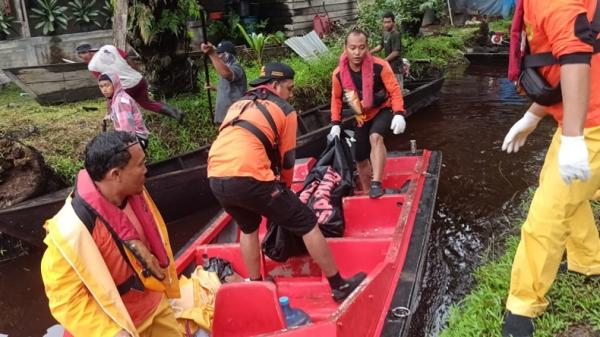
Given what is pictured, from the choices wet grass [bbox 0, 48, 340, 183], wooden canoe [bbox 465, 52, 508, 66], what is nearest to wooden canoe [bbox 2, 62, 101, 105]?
wet grass [bbox 0, 48, 340, 183]

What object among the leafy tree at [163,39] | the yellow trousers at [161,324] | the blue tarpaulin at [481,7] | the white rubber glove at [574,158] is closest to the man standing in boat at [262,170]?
the yellow trousers at [161,324]

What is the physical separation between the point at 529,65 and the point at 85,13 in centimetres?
1101

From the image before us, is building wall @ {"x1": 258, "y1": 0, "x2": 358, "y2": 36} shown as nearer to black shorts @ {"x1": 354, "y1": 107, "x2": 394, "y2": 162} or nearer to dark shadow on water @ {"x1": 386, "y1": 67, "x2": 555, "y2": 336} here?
dark shadow on water @ {"x1": 386, "y1": 67, "x2": 555, "y2": 336}

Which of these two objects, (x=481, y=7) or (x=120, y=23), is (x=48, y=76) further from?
(x=481, y=7)

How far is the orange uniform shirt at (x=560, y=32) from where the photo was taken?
228 cm

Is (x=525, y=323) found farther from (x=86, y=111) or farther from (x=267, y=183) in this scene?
(x=86, y=111)

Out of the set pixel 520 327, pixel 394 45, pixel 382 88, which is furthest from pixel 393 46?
pixel 520 327

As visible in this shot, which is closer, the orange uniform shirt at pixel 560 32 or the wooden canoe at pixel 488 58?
the orange uniform shirt at pixel 560 32

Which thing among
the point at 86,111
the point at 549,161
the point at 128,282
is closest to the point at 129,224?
the point at 128,282

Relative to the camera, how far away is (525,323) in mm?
2814

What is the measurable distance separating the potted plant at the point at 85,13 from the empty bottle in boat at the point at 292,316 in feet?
33.5

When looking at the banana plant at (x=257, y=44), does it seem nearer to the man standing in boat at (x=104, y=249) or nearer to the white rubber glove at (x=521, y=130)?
the white rubber glove at (x=521, y=130)

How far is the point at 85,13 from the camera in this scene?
11508 mm

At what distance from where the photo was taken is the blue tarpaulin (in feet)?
68.0
